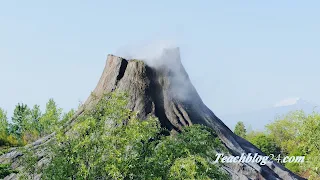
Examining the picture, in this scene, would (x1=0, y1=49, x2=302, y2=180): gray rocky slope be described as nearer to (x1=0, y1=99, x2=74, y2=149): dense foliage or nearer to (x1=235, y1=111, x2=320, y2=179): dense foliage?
(x1=235, y1=111, x2=320, y2=179): dense foliage

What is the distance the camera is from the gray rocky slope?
30.8 meters

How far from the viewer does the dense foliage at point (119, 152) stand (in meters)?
11.2

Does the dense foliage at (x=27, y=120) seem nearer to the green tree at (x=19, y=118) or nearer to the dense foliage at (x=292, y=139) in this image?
the green tree at (x=19, y=118)

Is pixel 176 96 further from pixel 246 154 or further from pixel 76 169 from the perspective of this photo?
pixel 76 169

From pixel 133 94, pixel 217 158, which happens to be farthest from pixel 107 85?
pixel 217 158

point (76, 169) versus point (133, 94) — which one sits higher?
point (133, 94)

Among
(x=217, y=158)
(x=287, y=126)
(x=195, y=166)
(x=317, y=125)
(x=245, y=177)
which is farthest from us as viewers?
(x=287, y=126)

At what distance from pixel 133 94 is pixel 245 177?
8.54 meters

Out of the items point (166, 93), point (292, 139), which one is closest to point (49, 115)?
point (166, 93)

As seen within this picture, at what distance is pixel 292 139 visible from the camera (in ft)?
210

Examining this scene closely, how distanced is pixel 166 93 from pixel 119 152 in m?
21.4

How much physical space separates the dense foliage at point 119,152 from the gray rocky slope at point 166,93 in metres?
17.4

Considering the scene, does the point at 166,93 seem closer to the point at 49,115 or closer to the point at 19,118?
the point at 49,115

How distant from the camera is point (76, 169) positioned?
38.3 feet
